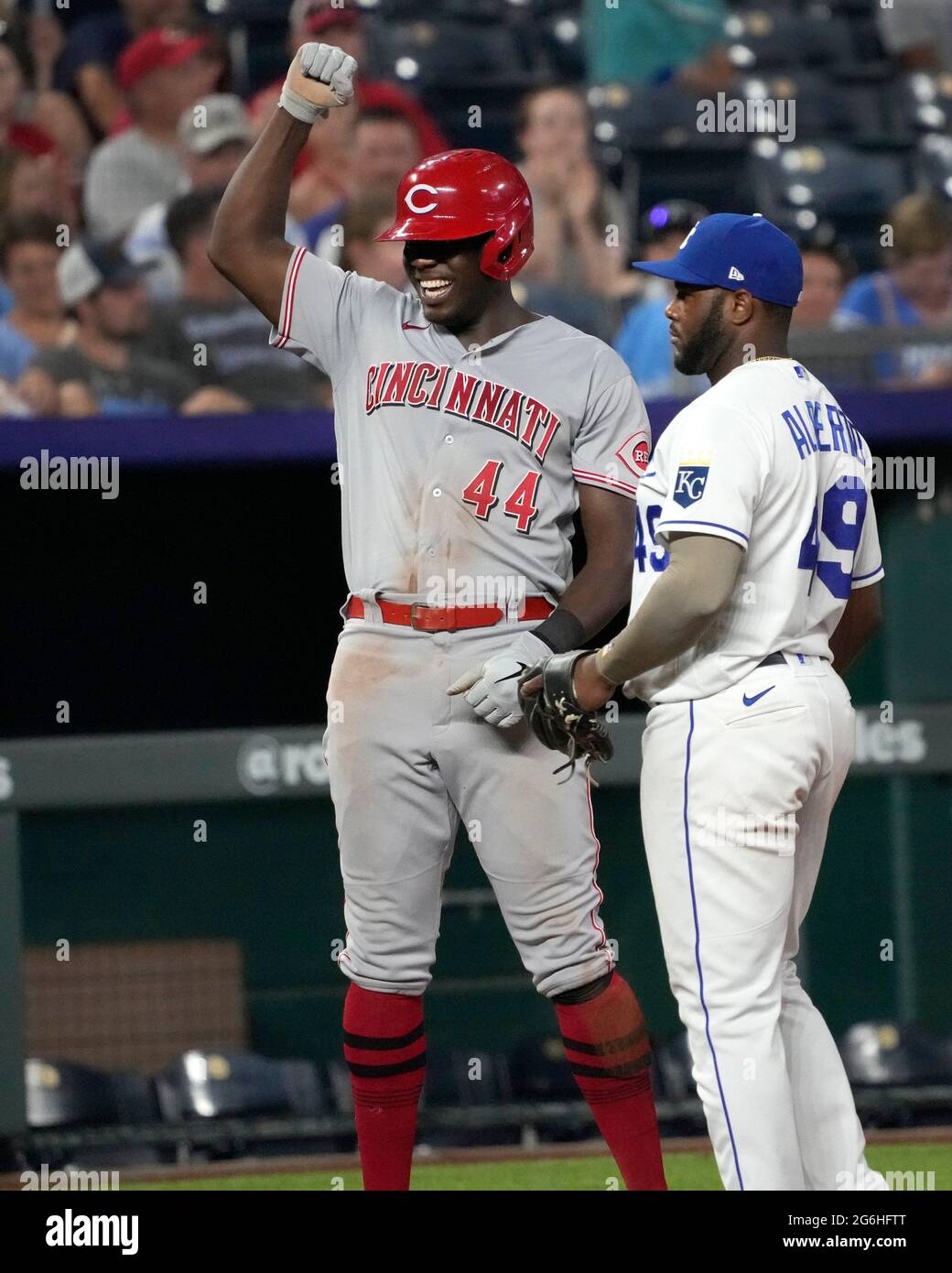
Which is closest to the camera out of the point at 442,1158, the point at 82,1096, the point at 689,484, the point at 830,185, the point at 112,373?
the point at 689,484

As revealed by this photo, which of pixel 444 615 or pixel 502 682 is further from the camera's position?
pixel 444 615

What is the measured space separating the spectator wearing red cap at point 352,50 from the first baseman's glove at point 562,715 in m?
3.85

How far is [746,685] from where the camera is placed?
2.95m

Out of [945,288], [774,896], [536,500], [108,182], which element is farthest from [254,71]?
[774,896]

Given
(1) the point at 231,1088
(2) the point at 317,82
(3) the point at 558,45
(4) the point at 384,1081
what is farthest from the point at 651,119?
(4) the point at 384,1081

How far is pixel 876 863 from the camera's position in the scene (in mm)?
5094

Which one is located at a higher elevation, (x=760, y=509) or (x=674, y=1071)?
(x=760, y=509)

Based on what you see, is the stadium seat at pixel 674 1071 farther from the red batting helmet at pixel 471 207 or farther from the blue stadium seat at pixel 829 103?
the blue stadium seat at pixel 829 103

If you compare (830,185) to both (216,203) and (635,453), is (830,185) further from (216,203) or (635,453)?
(635,453)

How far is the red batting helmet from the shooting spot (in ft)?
10.8

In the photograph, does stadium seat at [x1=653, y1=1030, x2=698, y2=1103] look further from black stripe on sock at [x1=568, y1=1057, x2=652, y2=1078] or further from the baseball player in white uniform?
the baseball player in white uniform

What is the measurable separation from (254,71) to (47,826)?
3.87 m

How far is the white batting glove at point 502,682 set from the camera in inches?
127

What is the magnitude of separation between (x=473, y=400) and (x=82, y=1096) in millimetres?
2268
